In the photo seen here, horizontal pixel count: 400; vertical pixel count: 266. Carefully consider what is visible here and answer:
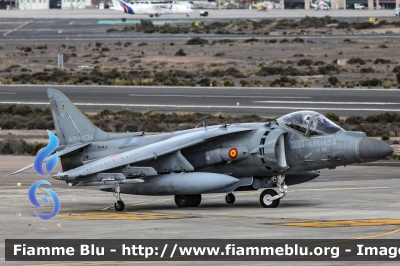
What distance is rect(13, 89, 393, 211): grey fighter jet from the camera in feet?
79.6

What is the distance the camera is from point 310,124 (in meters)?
24.8

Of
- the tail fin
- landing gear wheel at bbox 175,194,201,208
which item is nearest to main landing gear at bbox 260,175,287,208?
landing gear wheel at bbox 175,194,201,208

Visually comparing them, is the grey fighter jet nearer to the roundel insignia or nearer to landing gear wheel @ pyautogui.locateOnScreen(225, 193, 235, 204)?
the roundel insignia

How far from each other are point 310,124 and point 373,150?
81.7 inches

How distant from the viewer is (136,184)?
2488 centimetres

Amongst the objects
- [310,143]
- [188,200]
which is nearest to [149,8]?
[188,200]

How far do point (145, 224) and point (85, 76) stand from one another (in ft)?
228

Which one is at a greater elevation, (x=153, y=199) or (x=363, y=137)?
(x=363, y=137)

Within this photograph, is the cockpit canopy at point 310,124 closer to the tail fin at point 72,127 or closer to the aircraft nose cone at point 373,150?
the aircraft nose cone at point 373,150

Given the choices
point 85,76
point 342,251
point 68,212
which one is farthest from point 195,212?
point 85,76

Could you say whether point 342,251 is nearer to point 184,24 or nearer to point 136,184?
point 136,184

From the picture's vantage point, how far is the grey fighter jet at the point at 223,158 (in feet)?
79.6

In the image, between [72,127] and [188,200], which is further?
[72,127]

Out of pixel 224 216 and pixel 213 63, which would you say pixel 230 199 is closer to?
pixel 224 216
